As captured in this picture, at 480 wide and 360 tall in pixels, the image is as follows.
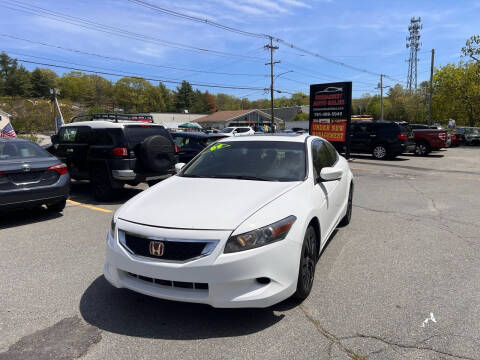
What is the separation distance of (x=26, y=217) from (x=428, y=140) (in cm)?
1957

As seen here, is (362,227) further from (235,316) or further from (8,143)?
(8,143)

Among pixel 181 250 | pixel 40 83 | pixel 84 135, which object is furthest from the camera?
pixel 40 83

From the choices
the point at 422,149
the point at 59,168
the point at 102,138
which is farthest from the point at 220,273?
the point at 422,149

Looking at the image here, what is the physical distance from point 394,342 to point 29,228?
5.74 meters

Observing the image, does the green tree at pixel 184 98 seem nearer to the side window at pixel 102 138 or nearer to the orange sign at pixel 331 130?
the orange sign at pixel 331 130

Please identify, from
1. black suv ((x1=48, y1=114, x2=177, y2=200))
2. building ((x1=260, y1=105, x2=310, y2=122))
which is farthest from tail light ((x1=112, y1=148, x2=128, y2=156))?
building ((x1=260, y1=105, x2=310, y2=122))

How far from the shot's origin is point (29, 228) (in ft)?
19.1

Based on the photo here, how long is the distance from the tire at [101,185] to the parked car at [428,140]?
17742 millimetres

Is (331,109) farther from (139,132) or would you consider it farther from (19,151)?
(19,151)

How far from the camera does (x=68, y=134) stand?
8836 mm

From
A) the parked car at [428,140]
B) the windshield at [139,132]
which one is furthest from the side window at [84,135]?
the parked car at [428,140]

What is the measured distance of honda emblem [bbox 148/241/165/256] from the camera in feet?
8.84

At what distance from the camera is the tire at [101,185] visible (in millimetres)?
7609

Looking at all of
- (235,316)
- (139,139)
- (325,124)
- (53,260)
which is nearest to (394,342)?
(235,316)
